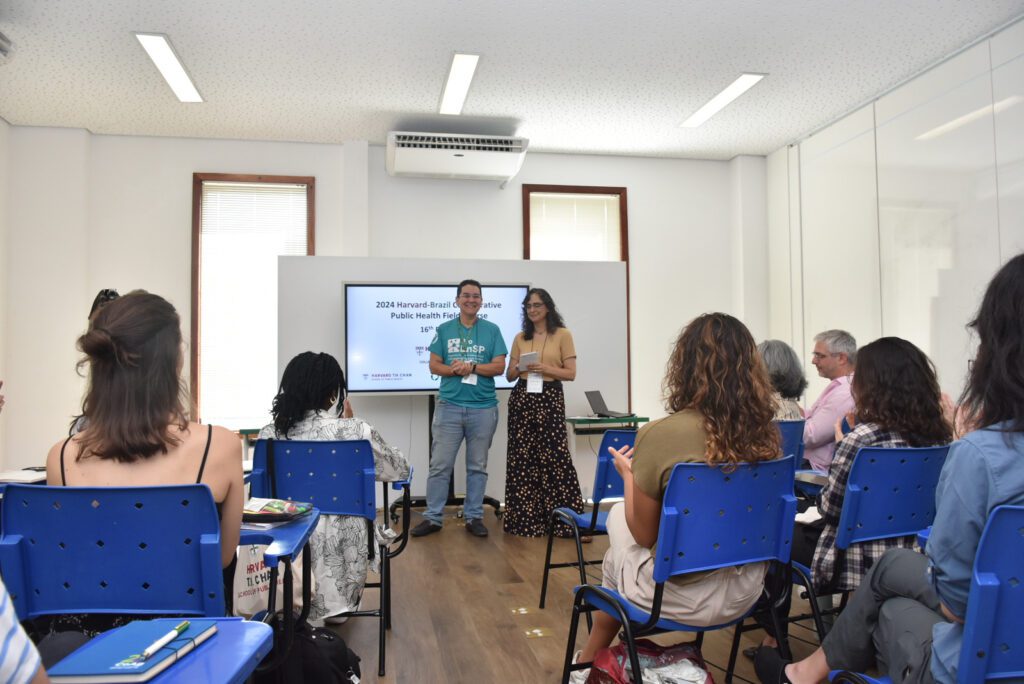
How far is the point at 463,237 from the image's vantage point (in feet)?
20.8

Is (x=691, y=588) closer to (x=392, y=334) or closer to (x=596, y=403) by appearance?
(x=596, y=403)

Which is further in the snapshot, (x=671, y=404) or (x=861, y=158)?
(x=861, y=158)

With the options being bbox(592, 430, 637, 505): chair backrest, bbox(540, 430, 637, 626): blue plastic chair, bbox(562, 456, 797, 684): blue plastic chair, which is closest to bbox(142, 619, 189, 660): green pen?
bbox(562, 456, 797, 684): blue plastic chair

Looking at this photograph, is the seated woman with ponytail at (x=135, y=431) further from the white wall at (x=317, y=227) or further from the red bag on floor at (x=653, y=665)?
the white wall at (x=317, y=227)

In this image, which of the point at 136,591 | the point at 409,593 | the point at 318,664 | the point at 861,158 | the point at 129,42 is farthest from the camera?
the point at 861,158

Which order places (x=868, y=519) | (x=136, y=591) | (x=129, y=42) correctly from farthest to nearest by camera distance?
(x=129, y=42) → (x=868, y=519) → (x=136, y=591)

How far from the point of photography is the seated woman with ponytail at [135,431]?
1.47 meters

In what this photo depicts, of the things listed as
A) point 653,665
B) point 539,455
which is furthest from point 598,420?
point 653,665

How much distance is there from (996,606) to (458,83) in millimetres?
4504

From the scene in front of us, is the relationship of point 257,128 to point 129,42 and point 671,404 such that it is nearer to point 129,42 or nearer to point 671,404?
point 129,42

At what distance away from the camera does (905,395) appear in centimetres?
220

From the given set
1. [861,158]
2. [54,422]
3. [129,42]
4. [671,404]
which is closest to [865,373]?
[671,404]

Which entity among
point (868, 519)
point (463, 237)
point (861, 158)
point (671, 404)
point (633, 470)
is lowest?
point (868, 519)

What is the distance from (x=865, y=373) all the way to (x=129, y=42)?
4374 millimetres
